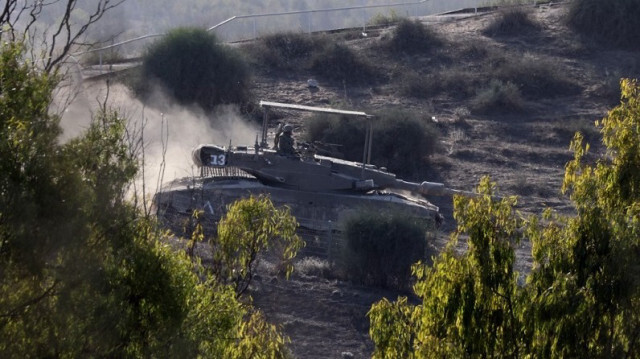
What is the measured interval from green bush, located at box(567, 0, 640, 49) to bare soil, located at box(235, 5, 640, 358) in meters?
0.63

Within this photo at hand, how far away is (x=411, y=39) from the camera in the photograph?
4162 cm

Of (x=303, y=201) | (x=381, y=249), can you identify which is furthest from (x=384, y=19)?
(x=381, y=249)

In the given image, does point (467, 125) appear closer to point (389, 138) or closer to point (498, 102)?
point (498, 102)

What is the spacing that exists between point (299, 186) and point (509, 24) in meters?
21.3

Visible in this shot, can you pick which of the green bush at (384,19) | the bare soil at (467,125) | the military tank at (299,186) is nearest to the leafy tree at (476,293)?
the bare soil at (467,125)

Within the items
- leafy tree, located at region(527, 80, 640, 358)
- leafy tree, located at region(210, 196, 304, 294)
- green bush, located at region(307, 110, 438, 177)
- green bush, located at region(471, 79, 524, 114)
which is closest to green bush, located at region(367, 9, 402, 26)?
green bush, located at region(471, 79, 524, 114)

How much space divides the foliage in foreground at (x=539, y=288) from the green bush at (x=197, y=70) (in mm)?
27981

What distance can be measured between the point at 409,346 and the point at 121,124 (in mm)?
2540

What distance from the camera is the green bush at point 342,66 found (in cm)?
3884

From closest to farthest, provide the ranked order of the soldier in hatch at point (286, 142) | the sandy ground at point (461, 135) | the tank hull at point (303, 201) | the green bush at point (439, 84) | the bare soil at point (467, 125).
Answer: the bare soil at point (467, 125)
the sandy ground at point (461, 135)
the tank hull at point (303, 201)
the soldier in hatch at point (286, 142)
the green bush at point (439, 84)

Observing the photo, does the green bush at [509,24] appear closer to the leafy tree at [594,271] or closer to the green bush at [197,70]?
the green bush at [197,70]

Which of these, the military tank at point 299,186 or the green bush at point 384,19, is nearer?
the military tank at point 299,186

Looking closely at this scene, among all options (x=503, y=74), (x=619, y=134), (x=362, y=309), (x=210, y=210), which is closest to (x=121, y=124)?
(x=619, y=134)

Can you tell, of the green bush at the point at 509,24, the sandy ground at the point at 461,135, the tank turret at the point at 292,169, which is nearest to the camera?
the sandy ground at the point at 461,135
